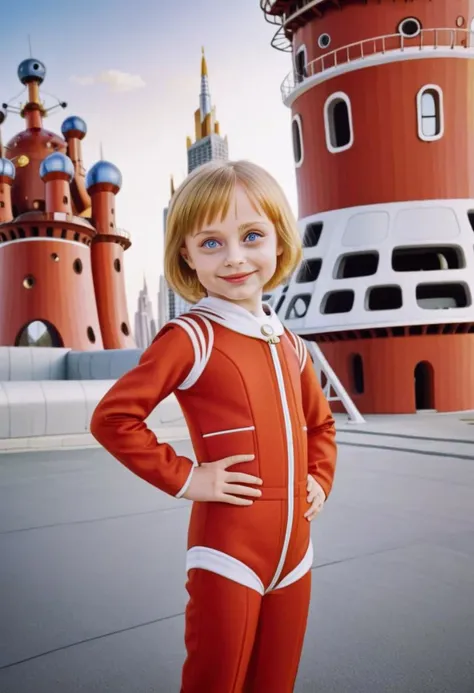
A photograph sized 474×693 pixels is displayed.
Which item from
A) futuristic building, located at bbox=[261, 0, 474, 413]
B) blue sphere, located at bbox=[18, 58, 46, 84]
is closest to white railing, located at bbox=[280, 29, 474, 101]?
futuristic building, located at bbox=[261, 0, 474, 413]

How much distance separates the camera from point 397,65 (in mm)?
16141

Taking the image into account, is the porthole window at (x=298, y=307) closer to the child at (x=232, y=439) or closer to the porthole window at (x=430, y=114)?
the porthole window at (x=430, y=114)

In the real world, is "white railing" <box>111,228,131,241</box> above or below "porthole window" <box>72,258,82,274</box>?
above

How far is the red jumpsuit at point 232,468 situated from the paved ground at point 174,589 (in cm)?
61

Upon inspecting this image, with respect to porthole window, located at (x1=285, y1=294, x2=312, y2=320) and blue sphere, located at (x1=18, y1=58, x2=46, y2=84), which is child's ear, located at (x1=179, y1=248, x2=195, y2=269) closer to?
porthole window, located at (x1=285, y1=294, x2=312, y2=320)

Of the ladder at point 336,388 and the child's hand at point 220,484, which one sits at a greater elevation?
the child's hand at point 220,484

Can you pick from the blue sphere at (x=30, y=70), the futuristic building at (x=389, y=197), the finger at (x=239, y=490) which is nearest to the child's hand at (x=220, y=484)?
the finger at (x=239, y=490)

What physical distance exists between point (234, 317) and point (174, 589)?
1.97 metres

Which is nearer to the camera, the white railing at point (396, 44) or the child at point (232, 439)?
the child at point (232, 439)

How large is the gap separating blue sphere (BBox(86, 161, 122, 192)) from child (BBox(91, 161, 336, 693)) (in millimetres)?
24627

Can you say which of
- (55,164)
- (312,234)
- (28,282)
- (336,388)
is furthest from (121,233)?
(336,388)

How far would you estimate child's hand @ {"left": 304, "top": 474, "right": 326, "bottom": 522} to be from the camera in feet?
6.20

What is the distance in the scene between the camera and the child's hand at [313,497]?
1.89m

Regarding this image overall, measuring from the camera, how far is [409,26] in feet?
54.2
